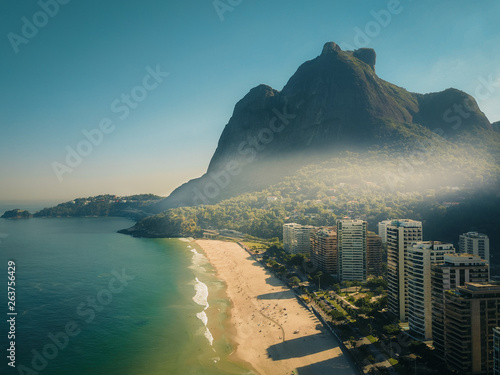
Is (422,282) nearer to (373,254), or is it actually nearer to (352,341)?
(352,341)

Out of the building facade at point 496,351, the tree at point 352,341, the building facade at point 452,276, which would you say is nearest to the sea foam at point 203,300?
the tree at point 352,341

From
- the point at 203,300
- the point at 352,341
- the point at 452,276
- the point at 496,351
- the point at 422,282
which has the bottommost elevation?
the point at 203,300

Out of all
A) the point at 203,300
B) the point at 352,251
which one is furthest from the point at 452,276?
the point at 203,300

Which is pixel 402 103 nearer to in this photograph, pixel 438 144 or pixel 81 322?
pixel 438 144

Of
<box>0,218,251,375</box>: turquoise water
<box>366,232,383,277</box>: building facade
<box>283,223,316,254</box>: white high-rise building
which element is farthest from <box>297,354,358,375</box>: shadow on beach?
<box>283,223,316,254</box>: white high-rise building

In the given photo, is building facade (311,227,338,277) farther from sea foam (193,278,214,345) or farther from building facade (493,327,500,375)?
building facade (493,327,500,375)

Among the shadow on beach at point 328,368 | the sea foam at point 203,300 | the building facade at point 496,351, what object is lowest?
the shadow on beach at point 328,368

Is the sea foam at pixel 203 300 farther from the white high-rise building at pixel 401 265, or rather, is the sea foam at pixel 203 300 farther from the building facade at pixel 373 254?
the building facade at pixel 373 254
